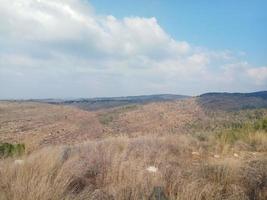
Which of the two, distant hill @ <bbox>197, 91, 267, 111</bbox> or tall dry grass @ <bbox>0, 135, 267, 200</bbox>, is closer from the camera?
tall dry grass @ <bbox>0, 135, 267, 200</bbox>

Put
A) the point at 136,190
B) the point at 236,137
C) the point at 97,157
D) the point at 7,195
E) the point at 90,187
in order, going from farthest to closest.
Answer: the point at 236,137 → the point at 97,157 → the point at 90,187 → the point at 136,190 → the point at 7,195

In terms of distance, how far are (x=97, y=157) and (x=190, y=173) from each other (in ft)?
5.79

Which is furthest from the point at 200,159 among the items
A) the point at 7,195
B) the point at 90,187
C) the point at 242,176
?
the point at 7,195

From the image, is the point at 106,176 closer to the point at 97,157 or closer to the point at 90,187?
the point at 90,187

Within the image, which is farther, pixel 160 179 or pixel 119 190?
pixel 160 179

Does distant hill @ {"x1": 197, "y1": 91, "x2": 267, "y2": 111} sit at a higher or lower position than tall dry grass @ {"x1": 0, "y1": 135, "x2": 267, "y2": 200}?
lower

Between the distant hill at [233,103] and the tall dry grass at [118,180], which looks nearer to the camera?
the tall dry grass at [118,180]

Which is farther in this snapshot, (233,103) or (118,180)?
(233,103)

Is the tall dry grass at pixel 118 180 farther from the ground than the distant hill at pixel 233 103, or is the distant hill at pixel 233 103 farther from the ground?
the tall dry grass at pixel 118 180

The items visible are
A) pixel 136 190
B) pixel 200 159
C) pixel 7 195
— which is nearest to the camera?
pixel 7 195

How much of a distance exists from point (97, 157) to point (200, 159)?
3329mm

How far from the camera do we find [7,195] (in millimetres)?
4473

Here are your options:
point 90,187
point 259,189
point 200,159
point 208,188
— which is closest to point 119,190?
point 90,187

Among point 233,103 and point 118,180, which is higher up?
point 118,180
